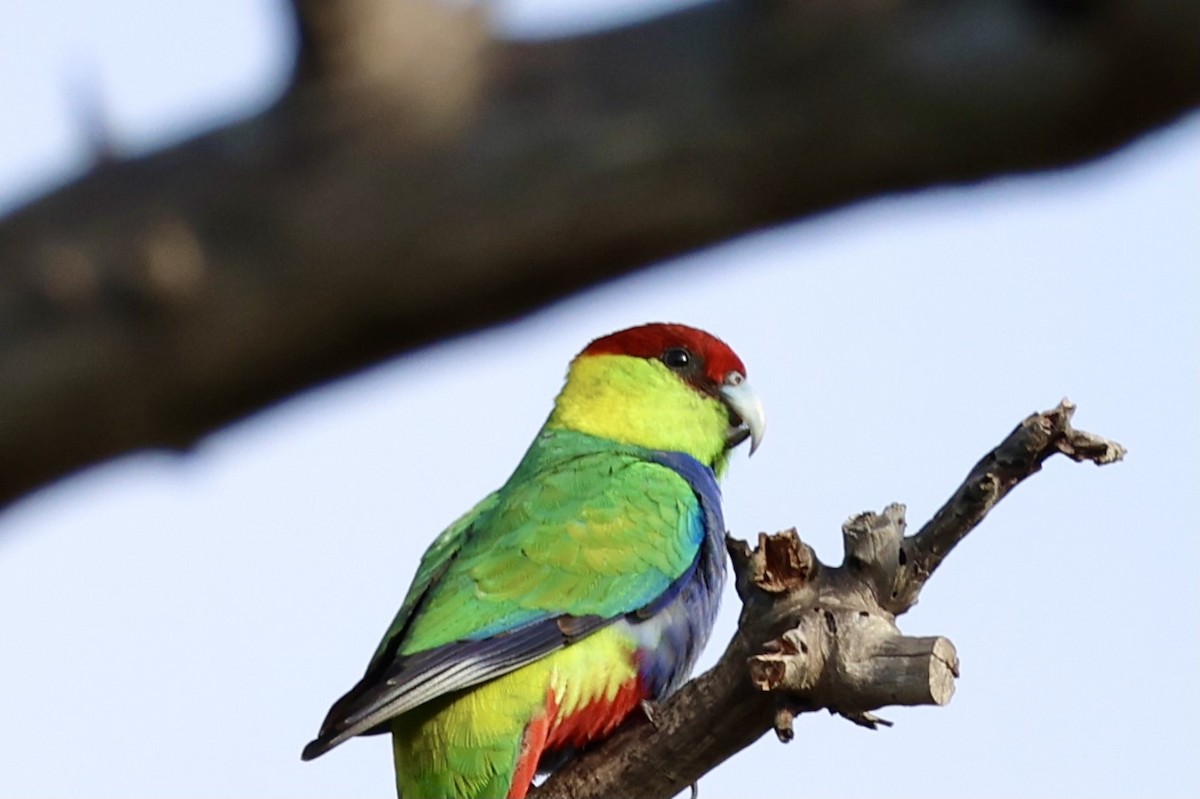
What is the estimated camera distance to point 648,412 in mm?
6926

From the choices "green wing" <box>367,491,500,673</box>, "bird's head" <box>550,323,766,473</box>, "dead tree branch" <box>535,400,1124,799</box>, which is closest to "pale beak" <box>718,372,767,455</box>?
"bird's head" <box>550,323,766,473</box>

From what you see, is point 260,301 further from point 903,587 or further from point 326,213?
point 903,587

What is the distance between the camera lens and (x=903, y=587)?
430 centimetres

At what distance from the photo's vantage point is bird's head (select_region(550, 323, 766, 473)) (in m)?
6.91

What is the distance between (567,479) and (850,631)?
221 cm

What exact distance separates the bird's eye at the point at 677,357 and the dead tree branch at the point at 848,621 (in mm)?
2650

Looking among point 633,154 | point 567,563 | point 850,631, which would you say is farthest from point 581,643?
point 633,154

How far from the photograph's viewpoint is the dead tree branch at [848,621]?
4.06m

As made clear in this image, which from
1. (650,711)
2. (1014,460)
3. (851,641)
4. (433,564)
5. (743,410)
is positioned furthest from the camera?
(743,410)

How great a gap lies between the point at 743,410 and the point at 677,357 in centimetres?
42

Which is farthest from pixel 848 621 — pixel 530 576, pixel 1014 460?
pixel 530 576

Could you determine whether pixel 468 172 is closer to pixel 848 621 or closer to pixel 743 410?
pixel 848 621

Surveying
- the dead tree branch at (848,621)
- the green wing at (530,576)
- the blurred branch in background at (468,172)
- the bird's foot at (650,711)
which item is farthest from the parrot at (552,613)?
the blurred branch in background at (468,172)

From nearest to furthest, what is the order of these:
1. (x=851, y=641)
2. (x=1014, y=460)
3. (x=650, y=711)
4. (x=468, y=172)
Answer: (x=468, y=172)
(x=1014, y=460)
(x=851, y=641)
(x=650, y=711)
